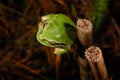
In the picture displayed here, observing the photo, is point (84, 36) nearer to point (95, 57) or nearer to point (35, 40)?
point (95, 57)

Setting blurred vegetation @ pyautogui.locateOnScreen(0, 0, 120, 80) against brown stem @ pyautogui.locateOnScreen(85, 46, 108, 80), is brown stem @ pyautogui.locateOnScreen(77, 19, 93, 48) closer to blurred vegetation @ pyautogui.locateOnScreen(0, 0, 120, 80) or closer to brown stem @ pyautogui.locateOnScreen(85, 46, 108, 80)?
brown stem @ pyautogui.locateOnScreen(85, 46, 108, 80)

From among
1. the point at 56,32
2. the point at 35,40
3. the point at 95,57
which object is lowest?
the point at 95,57

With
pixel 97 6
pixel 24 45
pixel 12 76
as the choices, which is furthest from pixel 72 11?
pixel 12 76

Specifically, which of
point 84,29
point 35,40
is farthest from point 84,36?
point 35,40

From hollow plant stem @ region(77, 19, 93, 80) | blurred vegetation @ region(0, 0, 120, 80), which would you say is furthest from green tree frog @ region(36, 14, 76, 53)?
blurred vegetation @ region(0, 0, 120, 80)

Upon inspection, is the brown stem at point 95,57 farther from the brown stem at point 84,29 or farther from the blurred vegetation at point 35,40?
the blurred vegetation at point 35,40

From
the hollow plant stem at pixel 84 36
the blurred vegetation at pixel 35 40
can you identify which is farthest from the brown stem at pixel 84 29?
the blurred vegetation at pixel 35 40
